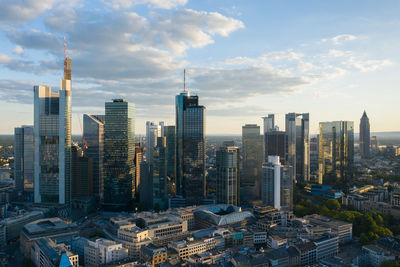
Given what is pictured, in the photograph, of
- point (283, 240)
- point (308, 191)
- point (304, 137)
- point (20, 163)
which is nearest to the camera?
point (283, 240)

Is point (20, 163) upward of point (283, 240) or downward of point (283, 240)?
upward

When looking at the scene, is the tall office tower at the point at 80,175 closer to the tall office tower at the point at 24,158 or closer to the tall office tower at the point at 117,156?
the tall office tower at the point at 117,156

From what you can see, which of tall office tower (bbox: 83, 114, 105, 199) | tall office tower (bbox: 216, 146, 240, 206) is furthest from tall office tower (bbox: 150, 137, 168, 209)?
tall office tower (bbox: 83, 114, 105, 199)

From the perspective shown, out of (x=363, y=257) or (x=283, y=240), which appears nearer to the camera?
(x=363, y=257)

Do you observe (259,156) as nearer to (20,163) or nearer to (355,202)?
(355,202)

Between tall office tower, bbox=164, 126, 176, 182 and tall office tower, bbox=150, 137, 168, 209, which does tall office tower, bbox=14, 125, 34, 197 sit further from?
tall office tower, bbox=164, 126, 176, 182

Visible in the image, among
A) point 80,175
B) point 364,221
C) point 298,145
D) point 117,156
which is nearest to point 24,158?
point 80,175

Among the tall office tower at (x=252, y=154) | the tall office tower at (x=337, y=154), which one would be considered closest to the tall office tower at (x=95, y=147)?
the tall office tower at (x=252, y=154)

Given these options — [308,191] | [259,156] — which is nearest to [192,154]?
[259,156]
